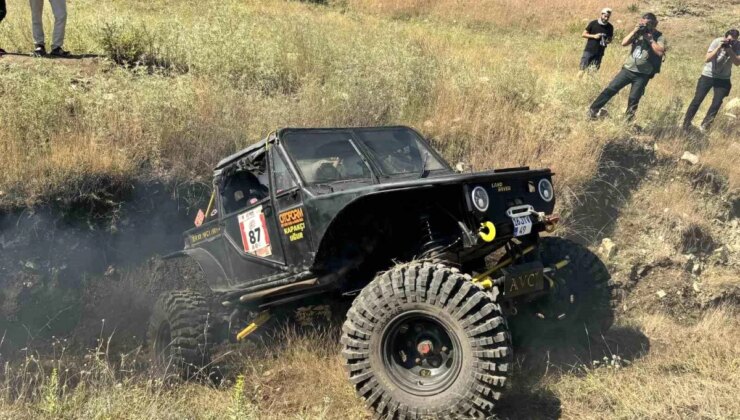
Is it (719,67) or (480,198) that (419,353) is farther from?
(719,67)

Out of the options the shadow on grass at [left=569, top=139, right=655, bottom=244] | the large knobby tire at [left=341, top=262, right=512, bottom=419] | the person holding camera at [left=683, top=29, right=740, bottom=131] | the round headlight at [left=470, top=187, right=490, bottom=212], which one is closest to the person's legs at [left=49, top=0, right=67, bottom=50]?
the large knobby tire at [left=341, top=262, right=512, bottom=419]

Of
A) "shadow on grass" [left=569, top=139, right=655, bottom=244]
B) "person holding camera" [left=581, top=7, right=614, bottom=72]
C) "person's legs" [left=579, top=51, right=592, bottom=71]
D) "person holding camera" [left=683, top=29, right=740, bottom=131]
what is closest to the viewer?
"shadow on grass" [left=569, top=139, right=655, bottom=244]

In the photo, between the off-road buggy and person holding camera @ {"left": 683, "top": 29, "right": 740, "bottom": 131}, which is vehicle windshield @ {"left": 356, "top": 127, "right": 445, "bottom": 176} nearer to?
the off-road buggy

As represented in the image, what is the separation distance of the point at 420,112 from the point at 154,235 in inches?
154

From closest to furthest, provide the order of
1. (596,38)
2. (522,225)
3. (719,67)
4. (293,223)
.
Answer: (522,225), (293,223), (719,67), (596,38)

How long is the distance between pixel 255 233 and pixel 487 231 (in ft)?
6.24

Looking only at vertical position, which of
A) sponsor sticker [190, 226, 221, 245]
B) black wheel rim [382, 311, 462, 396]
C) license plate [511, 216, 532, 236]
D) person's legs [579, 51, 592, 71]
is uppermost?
person's legs [579, 51, 592, 71]

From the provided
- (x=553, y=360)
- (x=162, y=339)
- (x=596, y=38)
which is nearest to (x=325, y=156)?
(x=162, y=339)

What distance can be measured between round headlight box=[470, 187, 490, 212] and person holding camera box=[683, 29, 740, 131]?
6.05 m

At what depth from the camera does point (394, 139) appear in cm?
480

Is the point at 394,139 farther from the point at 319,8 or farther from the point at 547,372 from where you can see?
the point at 319,8

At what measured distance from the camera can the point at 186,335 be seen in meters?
4.39

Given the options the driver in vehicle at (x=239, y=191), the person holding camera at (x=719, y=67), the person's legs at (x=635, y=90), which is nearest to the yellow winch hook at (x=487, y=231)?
the driver in vehicle at (x=239, y=191)

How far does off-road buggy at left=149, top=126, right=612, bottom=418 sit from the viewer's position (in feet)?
10.8
